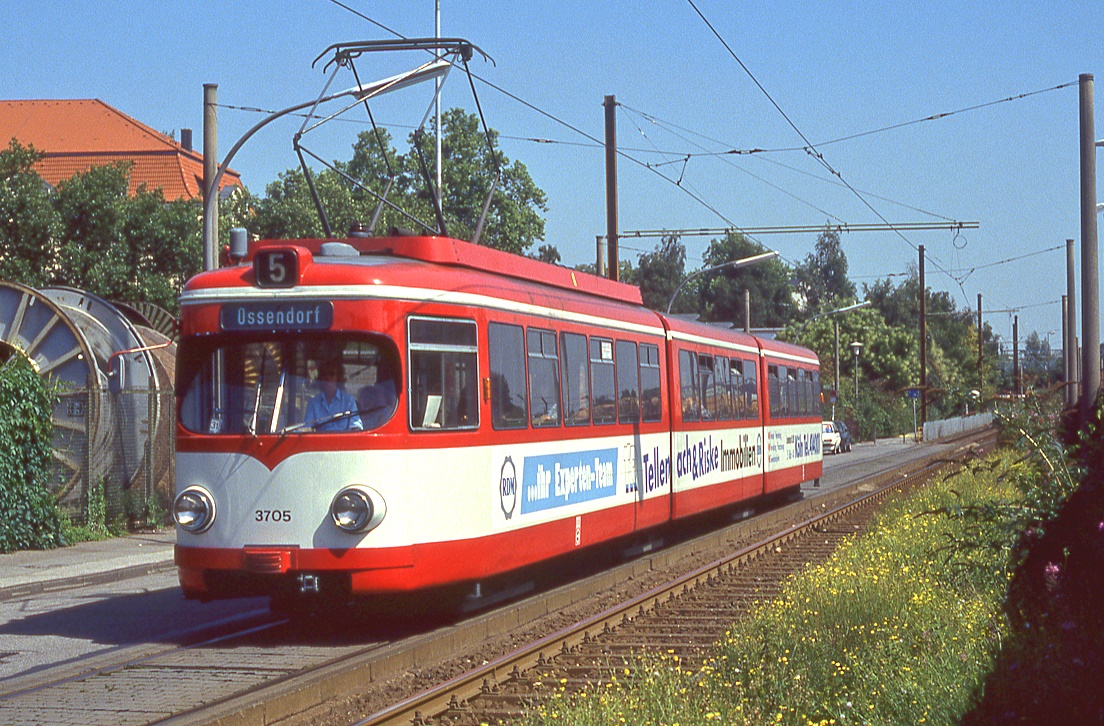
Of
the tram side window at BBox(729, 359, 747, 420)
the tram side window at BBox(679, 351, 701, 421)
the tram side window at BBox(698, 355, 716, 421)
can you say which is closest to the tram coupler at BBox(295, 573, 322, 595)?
the tram side window at BBox(679, 351, 701, 421)

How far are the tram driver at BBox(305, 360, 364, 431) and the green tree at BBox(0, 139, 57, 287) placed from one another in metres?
23.7

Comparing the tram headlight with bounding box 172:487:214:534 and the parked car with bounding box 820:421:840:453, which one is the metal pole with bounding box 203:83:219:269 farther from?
the parked car with bounding box 820:421:840:453

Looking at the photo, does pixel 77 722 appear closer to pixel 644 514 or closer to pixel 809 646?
pixel 809 646

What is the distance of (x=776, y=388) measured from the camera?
83.4 ft

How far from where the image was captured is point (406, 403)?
36.6 feet

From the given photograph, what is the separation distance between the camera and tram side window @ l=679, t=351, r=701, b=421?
18.8 metres

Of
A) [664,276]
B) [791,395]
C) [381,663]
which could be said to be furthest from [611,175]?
[664,276]

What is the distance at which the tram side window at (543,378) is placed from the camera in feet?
43.6

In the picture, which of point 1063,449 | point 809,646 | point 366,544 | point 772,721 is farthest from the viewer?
point 366,544

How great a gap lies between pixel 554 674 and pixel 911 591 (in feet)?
10.1

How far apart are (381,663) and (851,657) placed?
3177 mm

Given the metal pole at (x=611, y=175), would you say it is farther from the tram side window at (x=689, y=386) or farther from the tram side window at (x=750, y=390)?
the tram side window at (x=689, y=386)

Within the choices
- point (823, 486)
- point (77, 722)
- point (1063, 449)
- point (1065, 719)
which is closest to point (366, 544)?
point (77, 722)

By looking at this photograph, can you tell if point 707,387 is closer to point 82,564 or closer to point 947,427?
point 82,564
